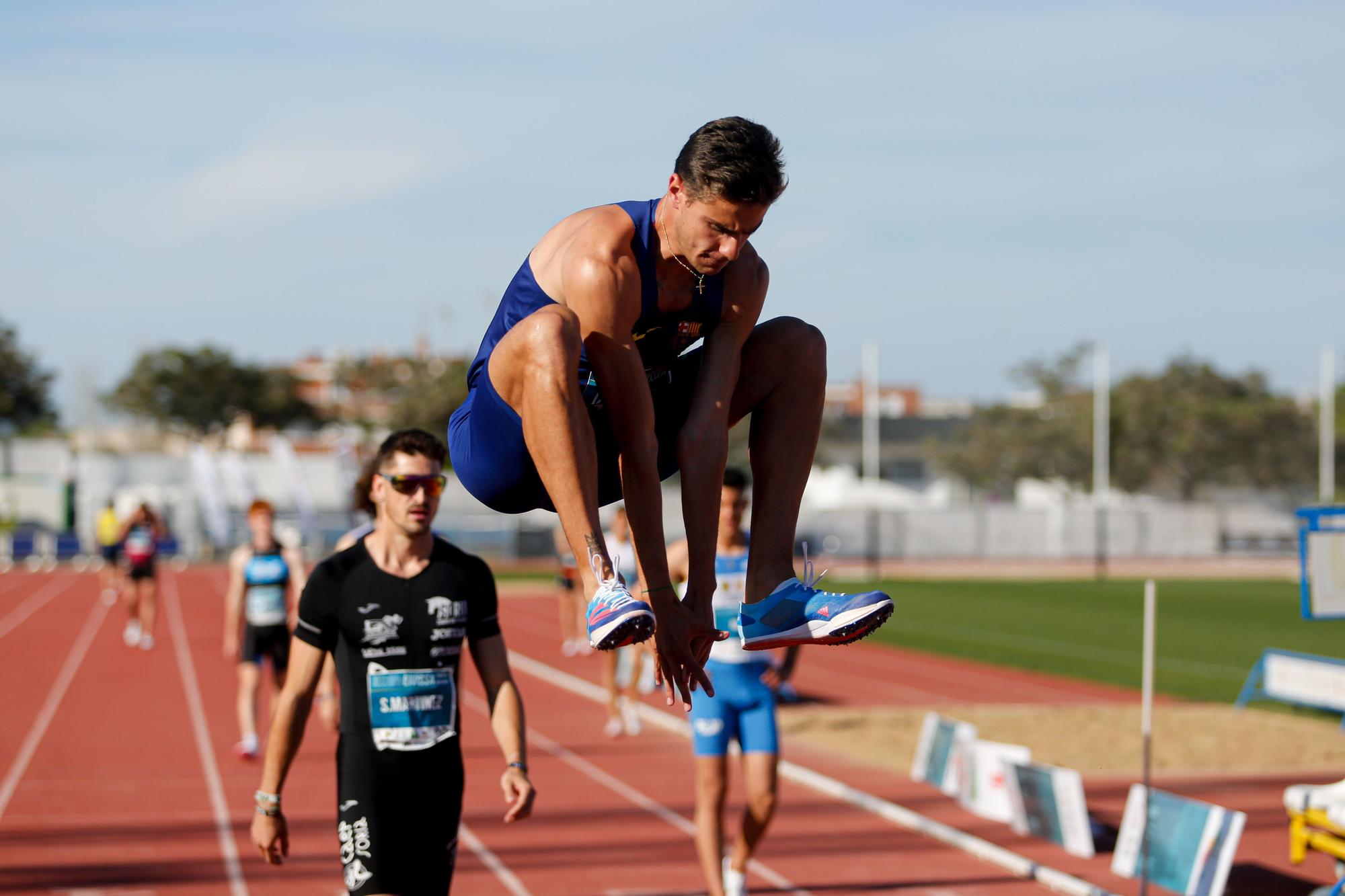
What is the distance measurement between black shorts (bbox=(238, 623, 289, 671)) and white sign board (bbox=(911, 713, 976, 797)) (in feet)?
16.1

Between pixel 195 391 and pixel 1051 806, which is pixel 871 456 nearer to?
pixel 195 391

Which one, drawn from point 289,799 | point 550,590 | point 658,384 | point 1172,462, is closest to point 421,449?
point 658,384

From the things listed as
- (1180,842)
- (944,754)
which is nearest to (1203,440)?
(944,754)

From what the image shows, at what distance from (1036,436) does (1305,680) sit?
4505 cm

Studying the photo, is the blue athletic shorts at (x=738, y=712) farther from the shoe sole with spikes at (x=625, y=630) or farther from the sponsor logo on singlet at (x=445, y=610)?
the shoe sole with spikes at (x=625, y=630)

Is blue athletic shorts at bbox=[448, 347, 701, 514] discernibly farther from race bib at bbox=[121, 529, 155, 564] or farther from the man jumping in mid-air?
race bib at bbox=[121, 529, 155, 564]

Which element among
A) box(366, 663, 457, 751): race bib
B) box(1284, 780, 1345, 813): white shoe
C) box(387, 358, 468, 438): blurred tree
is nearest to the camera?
box(366, 663, 457, 751): race bib

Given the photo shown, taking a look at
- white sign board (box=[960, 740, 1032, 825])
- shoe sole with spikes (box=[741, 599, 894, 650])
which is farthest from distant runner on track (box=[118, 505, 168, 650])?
shoe sole with spikes (box=[741, 599, 894, 650])

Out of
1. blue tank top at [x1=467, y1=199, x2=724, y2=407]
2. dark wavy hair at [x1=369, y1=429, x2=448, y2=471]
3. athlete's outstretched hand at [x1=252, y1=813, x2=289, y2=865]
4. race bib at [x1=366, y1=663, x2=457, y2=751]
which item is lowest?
athlete's outstretched hand at [x1=252, y1=813, x2=289, y2=865]

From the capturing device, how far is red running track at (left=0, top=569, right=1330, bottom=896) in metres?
8.39

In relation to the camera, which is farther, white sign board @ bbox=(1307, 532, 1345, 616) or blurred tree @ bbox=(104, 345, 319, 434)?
blurred tree @ bbox=(104, 345, 319, 434)

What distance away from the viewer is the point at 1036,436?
5684cm

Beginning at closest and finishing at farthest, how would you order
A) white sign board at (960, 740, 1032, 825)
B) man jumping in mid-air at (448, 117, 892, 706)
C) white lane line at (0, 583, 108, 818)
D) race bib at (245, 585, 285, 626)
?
man jumping in mid-air at (448, 117, 892, 706)
white sign board at (960, 740, 1032, 825)
race bib at (245, 585, 285, 626)
white lane line at (0, 583, 108, 818)

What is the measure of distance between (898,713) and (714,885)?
7.53 m
